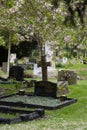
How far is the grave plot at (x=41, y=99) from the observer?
15500 mm

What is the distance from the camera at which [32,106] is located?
50.4ft

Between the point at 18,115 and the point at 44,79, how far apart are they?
7.47m

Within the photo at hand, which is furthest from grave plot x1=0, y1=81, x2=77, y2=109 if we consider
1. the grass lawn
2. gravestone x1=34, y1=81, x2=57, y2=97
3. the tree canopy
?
the tree canopy

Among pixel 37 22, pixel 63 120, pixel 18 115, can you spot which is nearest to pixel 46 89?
pixel 18 115

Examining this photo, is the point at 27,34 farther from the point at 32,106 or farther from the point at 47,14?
the point at 32,106

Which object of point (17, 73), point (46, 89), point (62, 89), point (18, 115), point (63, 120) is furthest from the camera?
point (17, 73)

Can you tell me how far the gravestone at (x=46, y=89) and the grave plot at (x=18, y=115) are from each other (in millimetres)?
3624

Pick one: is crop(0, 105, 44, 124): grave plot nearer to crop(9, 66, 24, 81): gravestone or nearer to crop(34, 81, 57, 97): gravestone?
crop(34, 81, 57, 97): gravestone

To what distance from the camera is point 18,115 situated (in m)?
13.5

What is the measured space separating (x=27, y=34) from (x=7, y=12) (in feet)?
8.62

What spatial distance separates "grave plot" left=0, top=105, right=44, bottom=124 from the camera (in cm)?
1215

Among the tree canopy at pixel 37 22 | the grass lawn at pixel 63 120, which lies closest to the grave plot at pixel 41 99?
the grass lawn at pixel 63 120

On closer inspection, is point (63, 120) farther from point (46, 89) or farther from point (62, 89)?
point (62, 89)

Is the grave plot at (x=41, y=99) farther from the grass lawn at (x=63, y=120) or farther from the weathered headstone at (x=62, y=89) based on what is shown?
the weathered headstone at (x=62, y=89)
